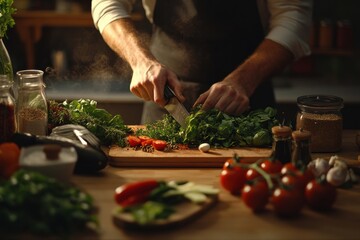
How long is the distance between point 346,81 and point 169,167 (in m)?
2.62

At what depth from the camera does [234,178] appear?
6.36ft

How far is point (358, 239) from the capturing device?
169 cm

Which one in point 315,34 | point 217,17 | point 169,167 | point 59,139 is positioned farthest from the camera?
point 315,34

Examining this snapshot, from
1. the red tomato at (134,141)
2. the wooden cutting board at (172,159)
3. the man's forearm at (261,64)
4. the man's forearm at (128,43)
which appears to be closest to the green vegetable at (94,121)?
the red tomato at (134,141)

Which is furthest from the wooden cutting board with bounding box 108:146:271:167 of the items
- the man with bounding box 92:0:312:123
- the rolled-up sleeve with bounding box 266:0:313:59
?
the rolled-up sleeve with bounding box 266:0:313:59

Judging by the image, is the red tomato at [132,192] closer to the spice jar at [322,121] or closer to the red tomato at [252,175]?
the red tomato at [252,175]

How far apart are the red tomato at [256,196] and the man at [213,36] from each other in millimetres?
1098

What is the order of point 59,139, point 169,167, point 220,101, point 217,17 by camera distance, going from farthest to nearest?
point 217,17 < point 220,101 < point 169,167 < point 59,139

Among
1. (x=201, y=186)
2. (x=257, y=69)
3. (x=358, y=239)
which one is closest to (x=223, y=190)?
(x=201, y=186)

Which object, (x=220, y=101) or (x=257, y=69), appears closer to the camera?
(x=220, y=101)

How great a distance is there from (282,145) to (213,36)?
3.51ft

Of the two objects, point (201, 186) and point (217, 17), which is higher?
point (217, 17)

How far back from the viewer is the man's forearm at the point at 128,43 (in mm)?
2748

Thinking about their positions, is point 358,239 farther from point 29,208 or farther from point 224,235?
point 29,208
